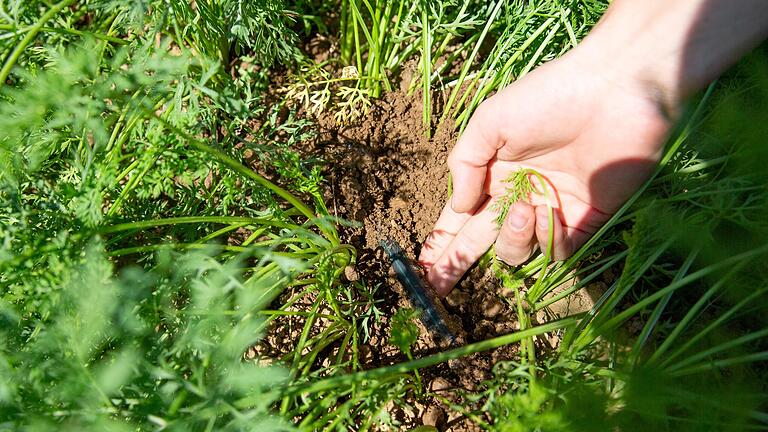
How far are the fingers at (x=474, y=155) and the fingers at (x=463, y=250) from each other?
0.06 m

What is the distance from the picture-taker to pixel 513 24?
1.79 meters

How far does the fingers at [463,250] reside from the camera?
5.55 ft

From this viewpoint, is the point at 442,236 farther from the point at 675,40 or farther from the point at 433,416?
the point at 675,40

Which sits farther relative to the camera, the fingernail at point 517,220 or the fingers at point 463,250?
the fingers at point 463,250

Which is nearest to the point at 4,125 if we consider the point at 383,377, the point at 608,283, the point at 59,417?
the point at 59,417

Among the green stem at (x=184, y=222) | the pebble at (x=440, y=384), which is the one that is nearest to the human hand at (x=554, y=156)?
the pebble at (x=440, y=384)

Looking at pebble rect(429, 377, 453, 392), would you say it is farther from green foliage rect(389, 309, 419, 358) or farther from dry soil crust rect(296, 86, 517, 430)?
green foliage rect(389, 309, 419, 358)

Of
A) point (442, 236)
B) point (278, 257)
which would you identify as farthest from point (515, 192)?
point (278, 257)

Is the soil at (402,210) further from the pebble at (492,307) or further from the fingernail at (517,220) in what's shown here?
the fingernail at (517,220)

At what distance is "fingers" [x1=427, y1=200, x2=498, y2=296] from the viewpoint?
1.69 m

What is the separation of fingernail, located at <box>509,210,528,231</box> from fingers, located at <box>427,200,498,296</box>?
142 millimetres

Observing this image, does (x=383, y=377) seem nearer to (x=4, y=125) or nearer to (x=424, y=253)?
(x=424, y=253)

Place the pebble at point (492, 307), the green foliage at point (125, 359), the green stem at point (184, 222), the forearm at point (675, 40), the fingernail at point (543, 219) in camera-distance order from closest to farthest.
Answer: the green foliage at point (125, 359) → the green stem at point (184, 222) → the forearm at point (675, 40) → the fingernail at point (543, 219) → the pebble at point (492, 307)

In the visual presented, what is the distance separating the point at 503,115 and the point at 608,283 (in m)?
0.63
